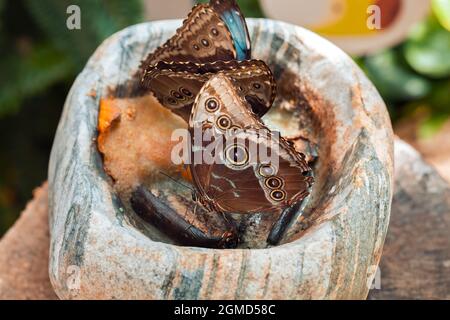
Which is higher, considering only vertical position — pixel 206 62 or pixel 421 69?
pixel 206 62

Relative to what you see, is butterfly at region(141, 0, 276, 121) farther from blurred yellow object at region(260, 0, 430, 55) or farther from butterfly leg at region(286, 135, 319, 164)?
blurred yellow object at region(260, 0, 430, 55)

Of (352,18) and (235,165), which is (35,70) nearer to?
(352,18)

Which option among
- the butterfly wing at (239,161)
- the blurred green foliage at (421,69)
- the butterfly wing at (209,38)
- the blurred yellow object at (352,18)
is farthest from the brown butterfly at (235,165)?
the blurred green foliage at (421,69)

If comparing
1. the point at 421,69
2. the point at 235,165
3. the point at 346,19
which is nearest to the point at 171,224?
the point at 235,165

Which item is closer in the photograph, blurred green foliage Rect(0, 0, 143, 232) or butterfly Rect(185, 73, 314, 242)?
butterfly Rect(185, 73, 314, 242)

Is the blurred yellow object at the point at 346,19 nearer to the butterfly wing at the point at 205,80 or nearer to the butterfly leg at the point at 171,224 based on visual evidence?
the butterfly wing at the point at 205,80

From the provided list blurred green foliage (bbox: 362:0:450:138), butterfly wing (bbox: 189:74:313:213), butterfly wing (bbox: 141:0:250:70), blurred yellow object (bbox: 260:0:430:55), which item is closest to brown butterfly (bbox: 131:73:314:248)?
butterfly wing (bbox: 189:74:313:213)
